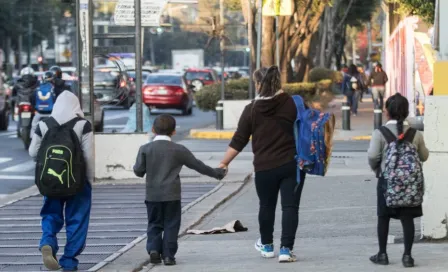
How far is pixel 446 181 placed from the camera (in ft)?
34.4

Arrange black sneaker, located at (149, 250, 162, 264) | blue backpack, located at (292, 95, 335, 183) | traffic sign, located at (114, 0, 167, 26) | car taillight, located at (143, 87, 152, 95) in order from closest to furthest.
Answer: blue backpack, located at (292, 95, 335, 183) → black sneaker, located at (149, 250, 162, 264) → traffic sign, located at (114, 0, 167, 26) → car taillight, located at (143, 87, 152, 95)

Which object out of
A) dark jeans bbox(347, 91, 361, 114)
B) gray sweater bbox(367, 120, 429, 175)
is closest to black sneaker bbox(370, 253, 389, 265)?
gray sweater bbox(367, 120, 429, 175)

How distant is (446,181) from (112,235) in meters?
3.54

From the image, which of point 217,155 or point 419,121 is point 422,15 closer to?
point 217,155

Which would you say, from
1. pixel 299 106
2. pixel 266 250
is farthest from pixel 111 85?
pixel 299 106

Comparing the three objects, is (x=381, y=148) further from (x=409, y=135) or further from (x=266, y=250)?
(x=266, y=250)

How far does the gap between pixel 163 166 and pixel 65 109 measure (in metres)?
0.94

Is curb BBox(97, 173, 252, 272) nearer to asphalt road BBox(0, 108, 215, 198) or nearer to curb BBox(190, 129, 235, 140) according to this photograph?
asphalt road BBox(0, 108, 215, 198)

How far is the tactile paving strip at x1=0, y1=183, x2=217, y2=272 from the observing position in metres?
10.5

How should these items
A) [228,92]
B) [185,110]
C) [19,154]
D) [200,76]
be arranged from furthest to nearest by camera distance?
[200,76], [185,110], [228,92], [19,154]

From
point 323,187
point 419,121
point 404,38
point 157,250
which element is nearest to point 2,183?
point 323,187

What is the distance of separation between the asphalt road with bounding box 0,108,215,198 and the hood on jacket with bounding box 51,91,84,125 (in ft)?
24.1

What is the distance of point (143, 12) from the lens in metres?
26.1

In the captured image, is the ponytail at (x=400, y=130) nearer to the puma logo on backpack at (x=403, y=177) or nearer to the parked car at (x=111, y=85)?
the puma logo on backpack at (x=403, y=177)
